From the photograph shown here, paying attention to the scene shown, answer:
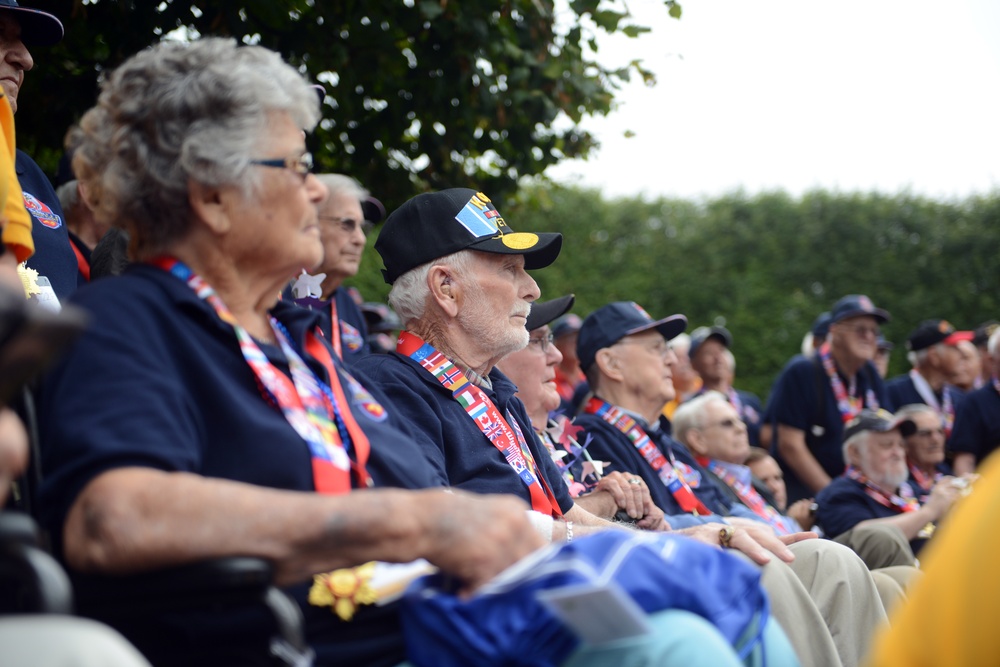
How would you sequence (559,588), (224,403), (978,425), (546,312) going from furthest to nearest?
(978,425) < (546,312) < (224,403) < (559,588)

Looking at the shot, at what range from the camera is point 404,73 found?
254 inches

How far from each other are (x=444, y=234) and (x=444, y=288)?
0.20 meters

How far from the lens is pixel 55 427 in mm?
1927

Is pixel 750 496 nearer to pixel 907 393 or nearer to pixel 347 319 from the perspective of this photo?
pixel 347 319

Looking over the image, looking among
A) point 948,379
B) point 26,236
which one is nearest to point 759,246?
point 948,379

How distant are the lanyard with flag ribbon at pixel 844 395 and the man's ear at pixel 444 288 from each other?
5.15m

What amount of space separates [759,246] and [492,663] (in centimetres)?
1599

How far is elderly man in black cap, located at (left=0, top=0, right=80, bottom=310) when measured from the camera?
3.46 meters

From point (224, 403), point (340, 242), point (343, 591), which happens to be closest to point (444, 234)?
point (224, 403)

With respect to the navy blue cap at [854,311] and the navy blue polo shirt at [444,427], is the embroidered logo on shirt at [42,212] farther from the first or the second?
the navy blue cap at [854,311]

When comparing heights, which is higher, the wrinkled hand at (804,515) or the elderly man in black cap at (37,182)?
the elderly man in black cap at (37,182)

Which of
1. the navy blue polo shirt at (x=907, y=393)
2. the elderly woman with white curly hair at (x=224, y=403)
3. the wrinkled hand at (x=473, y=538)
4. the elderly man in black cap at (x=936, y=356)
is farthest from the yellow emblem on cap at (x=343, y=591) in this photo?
the elderly man in black cap at (x=936, y=356)

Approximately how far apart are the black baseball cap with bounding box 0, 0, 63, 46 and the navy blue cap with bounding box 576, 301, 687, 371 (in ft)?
10.0

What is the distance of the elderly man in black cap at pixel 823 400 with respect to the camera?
7.99m
